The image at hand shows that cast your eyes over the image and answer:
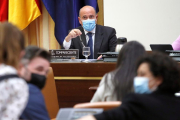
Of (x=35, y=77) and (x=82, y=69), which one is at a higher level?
(x=35, y=77)

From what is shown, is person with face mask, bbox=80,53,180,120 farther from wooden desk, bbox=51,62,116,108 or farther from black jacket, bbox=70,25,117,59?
black jacket, bbox=70,25,117,59

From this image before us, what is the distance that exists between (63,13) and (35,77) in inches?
149

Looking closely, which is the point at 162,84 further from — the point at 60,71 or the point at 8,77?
the point at 60,71

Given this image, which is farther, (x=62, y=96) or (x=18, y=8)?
(x=18, y=8)

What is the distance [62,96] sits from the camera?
3.53 metres

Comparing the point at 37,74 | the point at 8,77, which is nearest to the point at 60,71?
the point at 37,74

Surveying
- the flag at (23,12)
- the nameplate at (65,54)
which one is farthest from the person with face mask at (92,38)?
the flag at (23,12)

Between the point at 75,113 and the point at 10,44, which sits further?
the point at 75,113

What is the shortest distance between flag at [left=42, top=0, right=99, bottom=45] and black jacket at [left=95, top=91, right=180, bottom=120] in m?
3.88

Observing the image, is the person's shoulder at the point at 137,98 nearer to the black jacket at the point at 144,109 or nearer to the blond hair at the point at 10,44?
the black jacket at the point at 144,109

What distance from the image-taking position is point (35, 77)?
1529 millimetres

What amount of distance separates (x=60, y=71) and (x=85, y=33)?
3.26ft

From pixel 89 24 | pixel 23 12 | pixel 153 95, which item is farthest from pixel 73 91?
pixel 23 12

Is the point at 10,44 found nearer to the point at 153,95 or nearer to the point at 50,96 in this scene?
the point at 153,95
